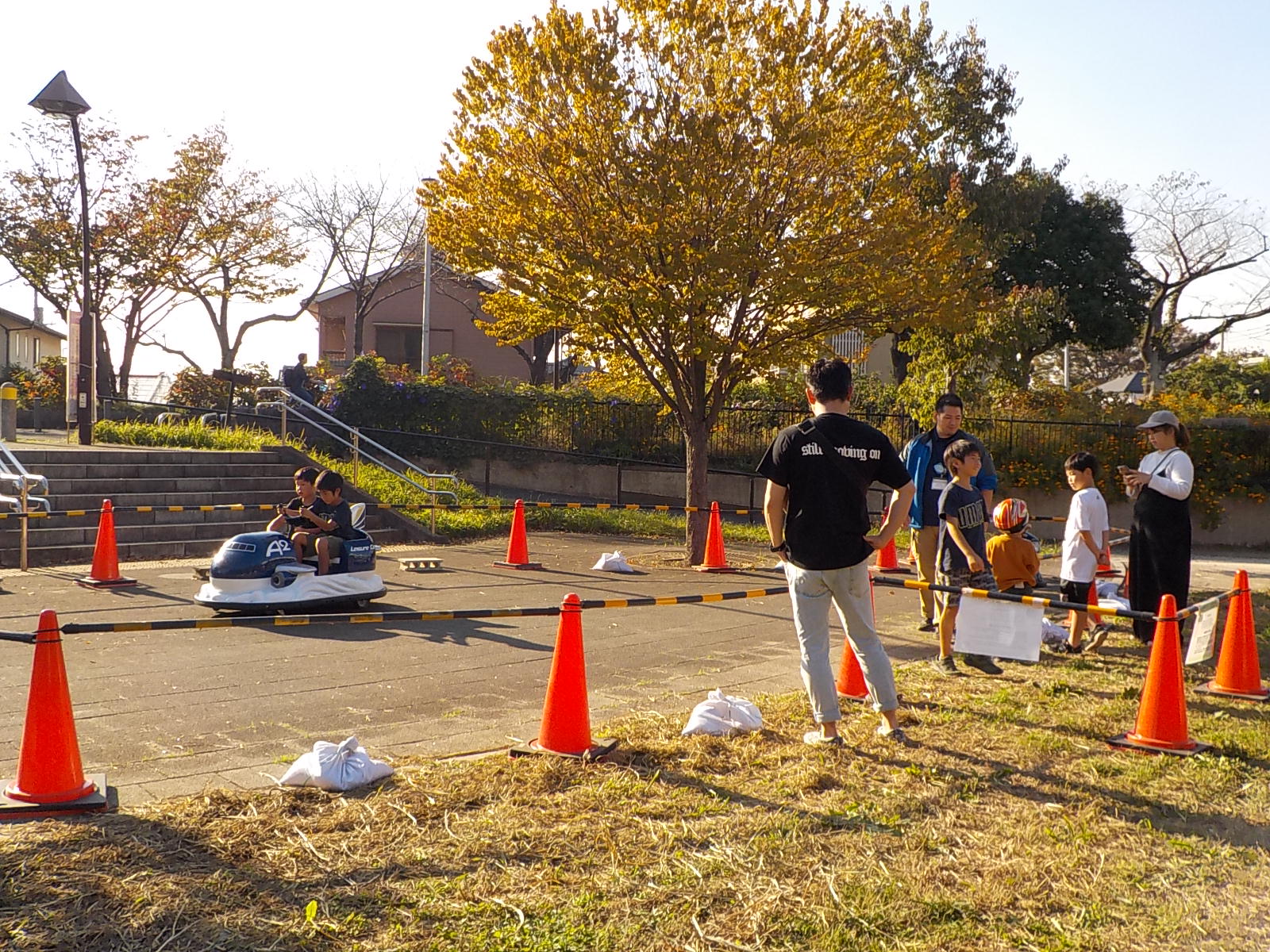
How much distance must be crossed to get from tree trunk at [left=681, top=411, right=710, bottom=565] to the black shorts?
21.0 ft

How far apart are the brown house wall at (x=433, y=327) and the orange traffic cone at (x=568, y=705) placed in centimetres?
3784

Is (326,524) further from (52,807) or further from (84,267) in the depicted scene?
(84,267)

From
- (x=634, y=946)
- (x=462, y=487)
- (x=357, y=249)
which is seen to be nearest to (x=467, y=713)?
(x=634, y=946)

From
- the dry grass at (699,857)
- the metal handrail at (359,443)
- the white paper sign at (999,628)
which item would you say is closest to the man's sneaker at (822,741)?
the dry grass at (699,857)

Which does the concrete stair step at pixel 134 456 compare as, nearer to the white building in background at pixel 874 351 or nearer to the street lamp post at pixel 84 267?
the street lamp post at pixel 84 267

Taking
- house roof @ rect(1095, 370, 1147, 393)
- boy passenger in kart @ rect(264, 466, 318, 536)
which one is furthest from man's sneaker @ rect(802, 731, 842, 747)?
house roof @ rect(1095, 370, 1147, 393)

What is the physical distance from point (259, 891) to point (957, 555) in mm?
5208

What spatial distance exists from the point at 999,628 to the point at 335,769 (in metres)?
3.78

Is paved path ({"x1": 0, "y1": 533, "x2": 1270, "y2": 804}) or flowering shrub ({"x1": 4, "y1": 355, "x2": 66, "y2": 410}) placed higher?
flowering shrub ({"x1": 4, "y1": 355, "x2": 66, "y2": 410})

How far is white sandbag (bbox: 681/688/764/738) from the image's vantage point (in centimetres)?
598

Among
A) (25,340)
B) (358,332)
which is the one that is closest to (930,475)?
(358,332)

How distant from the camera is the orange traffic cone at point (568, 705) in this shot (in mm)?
5551

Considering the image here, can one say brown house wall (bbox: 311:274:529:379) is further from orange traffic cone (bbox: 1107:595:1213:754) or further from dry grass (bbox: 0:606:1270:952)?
dry grass (bbox: 0:606:1270:952)

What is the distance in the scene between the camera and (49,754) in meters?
4.61
